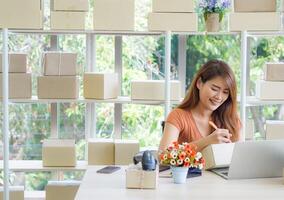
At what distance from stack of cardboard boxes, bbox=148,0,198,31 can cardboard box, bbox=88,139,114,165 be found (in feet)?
2.90

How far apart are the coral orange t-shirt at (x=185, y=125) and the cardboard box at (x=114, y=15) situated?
930 mm

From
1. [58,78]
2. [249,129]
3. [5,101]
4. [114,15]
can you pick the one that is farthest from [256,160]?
[5,101]

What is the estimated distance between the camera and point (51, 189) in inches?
142

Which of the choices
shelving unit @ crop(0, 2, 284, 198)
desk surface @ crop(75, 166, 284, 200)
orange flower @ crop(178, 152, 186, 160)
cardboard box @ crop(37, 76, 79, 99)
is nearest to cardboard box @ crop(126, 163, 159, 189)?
desk surface @ crop(75, 166, 284, 200)

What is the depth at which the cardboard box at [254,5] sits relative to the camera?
354 centimetres

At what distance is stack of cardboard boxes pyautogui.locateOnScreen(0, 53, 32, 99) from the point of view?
3.56 m

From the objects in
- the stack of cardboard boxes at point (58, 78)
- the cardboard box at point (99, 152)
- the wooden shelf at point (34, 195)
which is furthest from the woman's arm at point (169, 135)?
the wooden shelf at point (34, 195)

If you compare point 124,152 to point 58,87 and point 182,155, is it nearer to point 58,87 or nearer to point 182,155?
point 58,87

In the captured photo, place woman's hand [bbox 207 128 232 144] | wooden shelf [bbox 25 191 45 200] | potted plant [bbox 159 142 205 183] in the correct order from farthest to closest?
wooden shelf [bbox 25 191 45 200], woman's hand [bbox 207 128 232 144], potted plant [bbox 159 142 205 183]

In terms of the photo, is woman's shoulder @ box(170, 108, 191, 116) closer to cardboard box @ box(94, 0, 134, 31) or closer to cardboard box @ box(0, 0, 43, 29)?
cardboard box @ box(94, 0, 134, 31)

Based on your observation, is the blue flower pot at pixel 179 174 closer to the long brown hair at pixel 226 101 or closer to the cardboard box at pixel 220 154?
the cardboard box at pixel 220 154

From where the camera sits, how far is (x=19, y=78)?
11.7 feet

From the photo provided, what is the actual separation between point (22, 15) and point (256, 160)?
1.97 meters

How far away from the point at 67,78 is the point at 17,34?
60 centimetres
